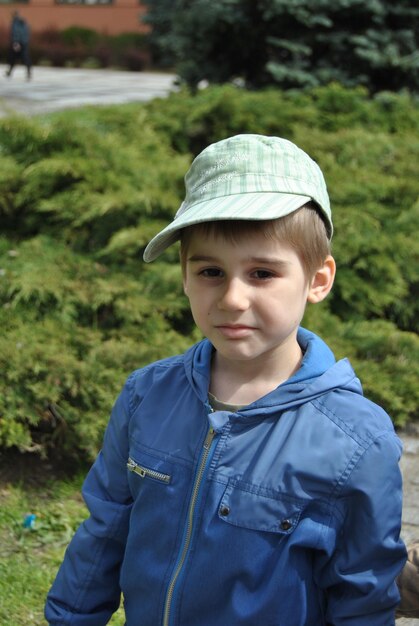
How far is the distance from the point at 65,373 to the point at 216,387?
1.77m

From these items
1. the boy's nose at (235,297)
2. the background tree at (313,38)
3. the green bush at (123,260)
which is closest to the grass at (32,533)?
the green bush at (123,260)

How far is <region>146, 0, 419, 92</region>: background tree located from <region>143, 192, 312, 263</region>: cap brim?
596cm

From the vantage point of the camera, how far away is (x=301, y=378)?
5.71 feet

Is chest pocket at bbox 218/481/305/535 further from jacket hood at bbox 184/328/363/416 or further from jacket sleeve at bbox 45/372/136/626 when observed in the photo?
jacket sleeve at bbox 45/372/136/626

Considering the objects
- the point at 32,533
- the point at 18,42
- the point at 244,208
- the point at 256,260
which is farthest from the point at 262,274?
the point at 18,42

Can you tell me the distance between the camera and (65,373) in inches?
138

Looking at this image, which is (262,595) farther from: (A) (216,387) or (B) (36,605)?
(B) (36,605)

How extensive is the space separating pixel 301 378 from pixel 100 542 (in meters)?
0.64

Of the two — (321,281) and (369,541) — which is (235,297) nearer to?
(321,281)

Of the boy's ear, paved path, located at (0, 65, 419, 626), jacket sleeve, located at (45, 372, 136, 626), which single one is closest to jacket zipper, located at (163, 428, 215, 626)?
jacket sleeve, located at (45, 372, 136, 626)

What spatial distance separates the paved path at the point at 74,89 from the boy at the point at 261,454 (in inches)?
424

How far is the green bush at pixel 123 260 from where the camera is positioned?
139 inches

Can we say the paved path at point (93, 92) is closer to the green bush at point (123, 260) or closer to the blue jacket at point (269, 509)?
the green bush at point (123, 260)

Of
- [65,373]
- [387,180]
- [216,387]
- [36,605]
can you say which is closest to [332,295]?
[387,180]
